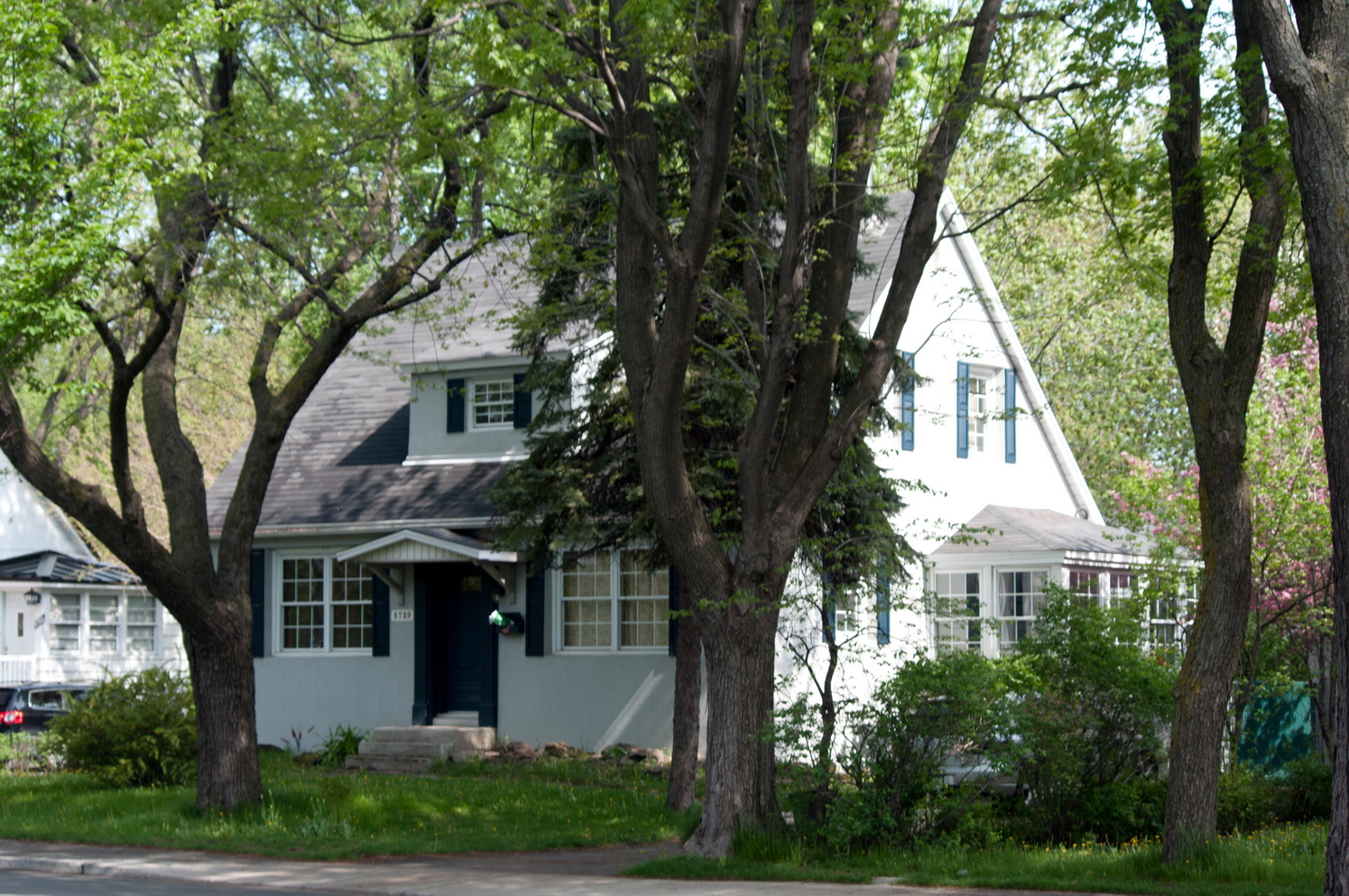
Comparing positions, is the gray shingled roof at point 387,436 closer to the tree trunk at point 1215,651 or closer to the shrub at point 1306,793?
the shrub at point 1306,793

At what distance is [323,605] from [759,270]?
1279cm

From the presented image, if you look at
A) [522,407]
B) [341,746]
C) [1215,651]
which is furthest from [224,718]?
[1215,651]

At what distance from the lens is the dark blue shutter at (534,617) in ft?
69.0

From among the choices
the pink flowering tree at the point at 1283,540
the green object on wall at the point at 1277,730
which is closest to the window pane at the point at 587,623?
the pink flowering tree at the point at 1283,540

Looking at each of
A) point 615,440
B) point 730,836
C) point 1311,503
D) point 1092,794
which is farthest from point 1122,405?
point 730,836

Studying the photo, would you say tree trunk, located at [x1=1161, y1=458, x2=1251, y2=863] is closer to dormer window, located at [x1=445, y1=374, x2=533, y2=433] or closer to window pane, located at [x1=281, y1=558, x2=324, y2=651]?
dormer window, located at [x1=445, y1=374, x2=533, y2=433]

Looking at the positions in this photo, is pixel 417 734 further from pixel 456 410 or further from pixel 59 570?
pixel 59 570

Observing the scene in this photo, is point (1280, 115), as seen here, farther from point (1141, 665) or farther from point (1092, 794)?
point (1092, 794)

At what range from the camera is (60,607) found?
34.1 m

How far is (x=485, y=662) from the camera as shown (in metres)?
21.6

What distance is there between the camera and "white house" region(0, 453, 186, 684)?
32.6 metres

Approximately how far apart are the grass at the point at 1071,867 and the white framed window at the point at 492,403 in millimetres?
11603

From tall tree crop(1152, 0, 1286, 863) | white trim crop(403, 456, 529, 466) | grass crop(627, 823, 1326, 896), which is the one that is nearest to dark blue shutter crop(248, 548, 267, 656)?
white trim crop(403, 456, 529, 466)

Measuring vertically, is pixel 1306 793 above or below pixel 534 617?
below
